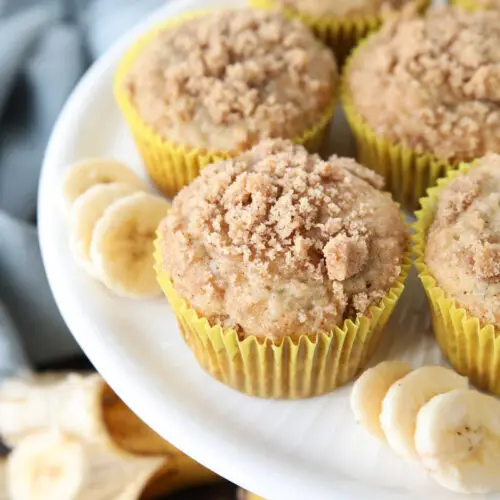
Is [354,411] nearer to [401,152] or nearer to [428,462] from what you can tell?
[428,462]

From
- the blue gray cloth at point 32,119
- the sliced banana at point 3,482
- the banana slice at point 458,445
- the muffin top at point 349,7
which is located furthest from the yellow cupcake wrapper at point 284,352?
the muffin top at point 349,7

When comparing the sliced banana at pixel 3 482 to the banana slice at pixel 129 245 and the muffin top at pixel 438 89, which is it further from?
the muffin top at pixel 438 89

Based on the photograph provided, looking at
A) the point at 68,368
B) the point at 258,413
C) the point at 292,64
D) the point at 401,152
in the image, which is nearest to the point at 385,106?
the point at 401,152

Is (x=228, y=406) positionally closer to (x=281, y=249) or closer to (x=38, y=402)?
(x=281, y=249)

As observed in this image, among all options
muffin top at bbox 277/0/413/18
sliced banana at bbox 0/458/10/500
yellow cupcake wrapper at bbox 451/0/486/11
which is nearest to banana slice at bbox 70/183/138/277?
sliced banana at bbox 0/458/10/500

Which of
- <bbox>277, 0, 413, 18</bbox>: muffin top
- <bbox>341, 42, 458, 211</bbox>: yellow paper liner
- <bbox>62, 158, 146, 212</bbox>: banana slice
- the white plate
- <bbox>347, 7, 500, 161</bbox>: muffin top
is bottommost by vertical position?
the white plate

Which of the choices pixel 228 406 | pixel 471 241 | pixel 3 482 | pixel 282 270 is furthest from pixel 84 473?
pixel 471 241

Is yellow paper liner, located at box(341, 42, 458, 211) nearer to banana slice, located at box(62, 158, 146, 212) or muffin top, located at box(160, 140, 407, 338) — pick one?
muffin top, located at box(160, 140, 407, 338)
